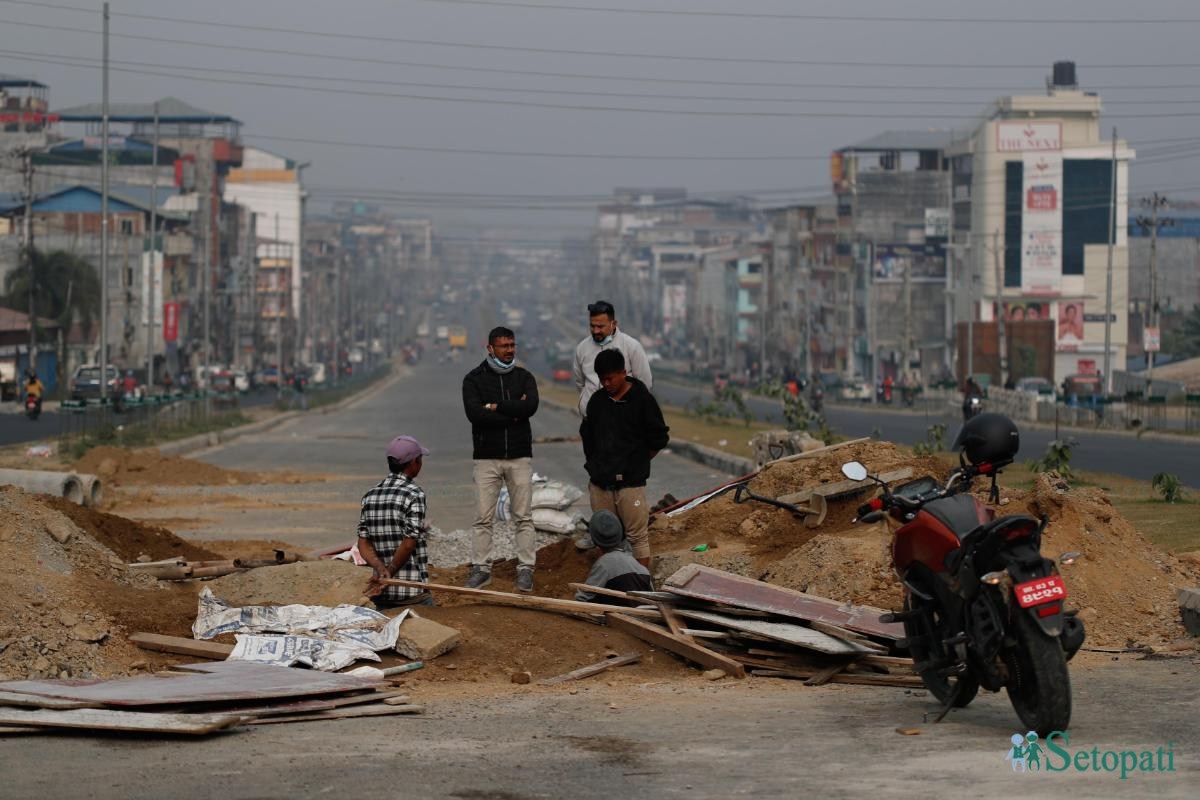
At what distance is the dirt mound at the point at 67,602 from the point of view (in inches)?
359

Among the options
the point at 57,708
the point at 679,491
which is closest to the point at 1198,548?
the point at 57,708

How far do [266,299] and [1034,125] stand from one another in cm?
7673

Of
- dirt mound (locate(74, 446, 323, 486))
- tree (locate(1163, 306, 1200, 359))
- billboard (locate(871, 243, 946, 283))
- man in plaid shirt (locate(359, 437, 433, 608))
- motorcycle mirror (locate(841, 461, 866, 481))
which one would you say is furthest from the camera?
billboard (locate(871, 243, 946, 283))

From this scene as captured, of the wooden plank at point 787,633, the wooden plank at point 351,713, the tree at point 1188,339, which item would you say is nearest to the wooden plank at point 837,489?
the wooden plank at point 787,633

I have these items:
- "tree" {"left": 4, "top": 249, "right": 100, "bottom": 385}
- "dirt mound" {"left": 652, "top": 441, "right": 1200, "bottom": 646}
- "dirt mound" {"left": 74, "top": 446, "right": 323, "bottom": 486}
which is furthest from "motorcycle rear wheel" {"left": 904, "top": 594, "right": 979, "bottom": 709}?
"tree" {"left": 4, "top": 249, "right": 100, "bottom": 385}

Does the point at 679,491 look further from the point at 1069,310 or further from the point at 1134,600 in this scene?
the point at 1069,310

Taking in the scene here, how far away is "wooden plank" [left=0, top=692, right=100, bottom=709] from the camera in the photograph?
773cm

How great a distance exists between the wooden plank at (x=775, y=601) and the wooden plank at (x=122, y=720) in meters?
3.09

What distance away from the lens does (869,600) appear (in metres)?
10.9

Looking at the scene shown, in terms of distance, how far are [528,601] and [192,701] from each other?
3007 millimetres

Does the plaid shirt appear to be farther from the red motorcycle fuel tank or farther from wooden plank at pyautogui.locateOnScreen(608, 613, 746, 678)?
the red motorcycle fuel tank

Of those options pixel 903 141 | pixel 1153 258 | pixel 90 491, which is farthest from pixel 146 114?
pixel 90 491

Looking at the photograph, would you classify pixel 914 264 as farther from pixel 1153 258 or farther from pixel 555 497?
pixel 555 497

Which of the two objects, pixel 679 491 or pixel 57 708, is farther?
pixel 679 491
